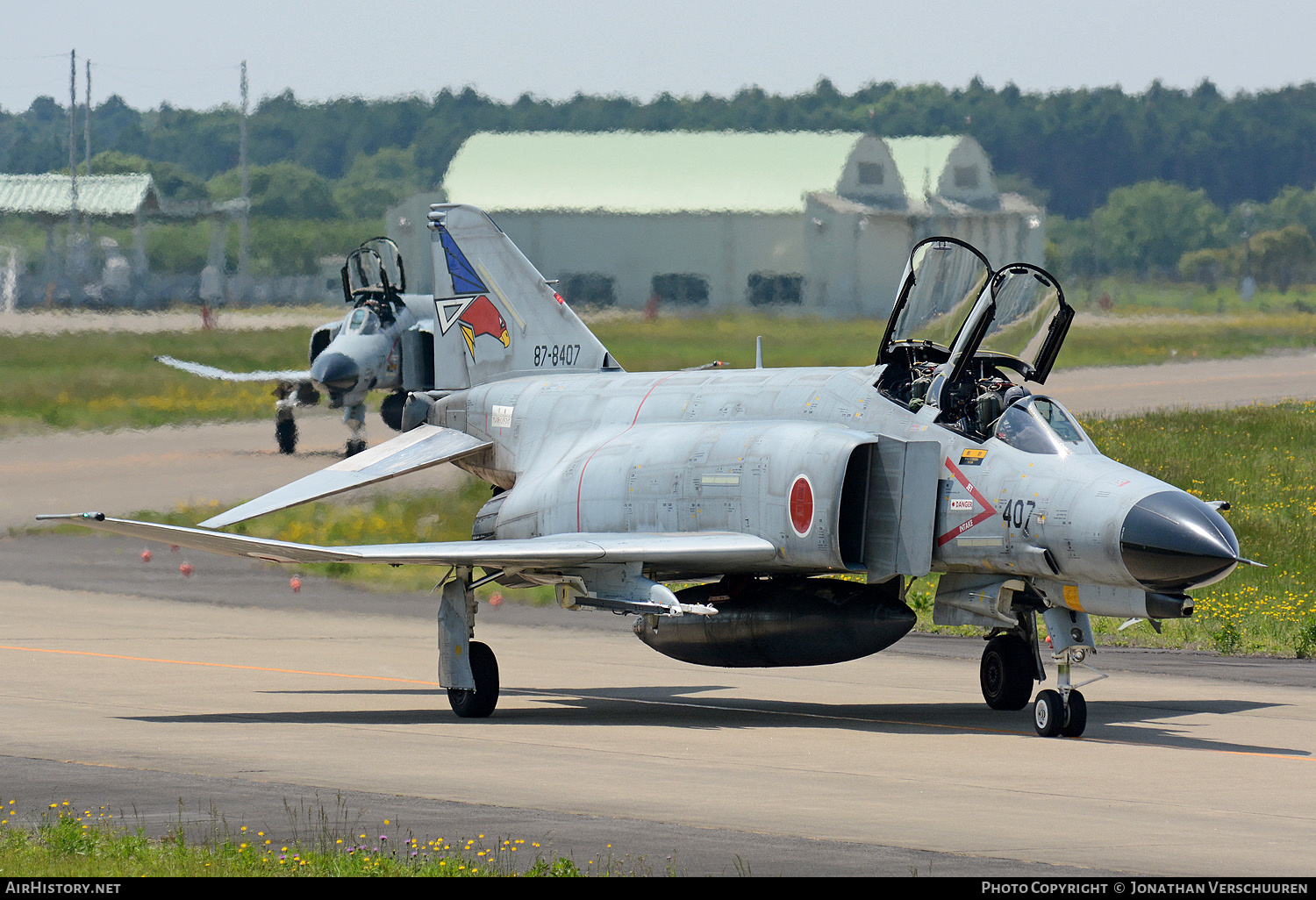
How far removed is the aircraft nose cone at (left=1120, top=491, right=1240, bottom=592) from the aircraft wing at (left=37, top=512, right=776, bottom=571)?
3304mm

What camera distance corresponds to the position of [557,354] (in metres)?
19.9

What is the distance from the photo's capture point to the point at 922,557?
578 inches

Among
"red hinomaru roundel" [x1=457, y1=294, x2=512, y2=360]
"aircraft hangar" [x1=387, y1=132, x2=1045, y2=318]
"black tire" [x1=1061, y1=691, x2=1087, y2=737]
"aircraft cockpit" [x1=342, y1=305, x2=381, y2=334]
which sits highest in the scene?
"aircraft hangar" [x1=387, y1=132, x2=1045, y2=318]

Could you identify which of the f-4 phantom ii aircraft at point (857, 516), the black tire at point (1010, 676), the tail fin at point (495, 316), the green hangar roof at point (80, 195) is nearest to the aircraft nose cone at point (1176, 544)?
the f-4 phantom ii aircraft at point (857, 516)

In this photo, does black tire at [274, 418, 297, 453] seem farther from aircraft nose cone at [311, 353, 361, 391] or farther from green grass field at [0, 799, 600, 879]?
green grass field at [0, 799, 600, 879]

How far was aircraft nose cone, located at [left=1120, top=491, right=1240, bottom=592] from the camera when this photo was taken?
1277cm

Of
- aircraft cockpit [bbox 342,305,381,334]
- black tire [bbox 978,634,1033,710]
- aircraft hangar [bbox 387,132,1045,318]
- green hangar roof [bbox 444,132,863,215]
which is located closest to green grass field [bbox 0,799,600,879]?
black tire [bbox 978,634,1033,710]

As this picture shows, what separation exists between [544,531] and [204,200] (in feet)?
63.6

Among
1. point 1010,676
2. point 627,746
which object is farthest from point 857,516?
point 627,746

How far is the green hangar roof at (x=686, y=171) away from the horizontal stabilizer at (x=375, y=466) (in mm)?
10547

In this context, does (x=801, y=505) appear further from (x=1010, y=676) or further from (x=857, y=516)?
(x=1010, y=676)

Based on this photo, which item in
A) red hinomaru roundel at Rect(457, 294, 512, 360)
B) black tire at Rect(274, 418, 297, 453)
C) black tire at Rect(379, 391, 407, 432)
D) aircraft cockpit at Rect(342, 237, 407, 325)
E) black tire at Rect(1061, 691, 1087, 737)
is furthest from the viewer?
black tire at Rect(274, 418, 297, 453)

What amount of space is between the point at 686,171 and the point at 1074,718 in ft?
56.1

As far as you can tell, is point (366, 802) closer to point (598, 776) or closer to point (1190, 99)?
point (598, 776)
